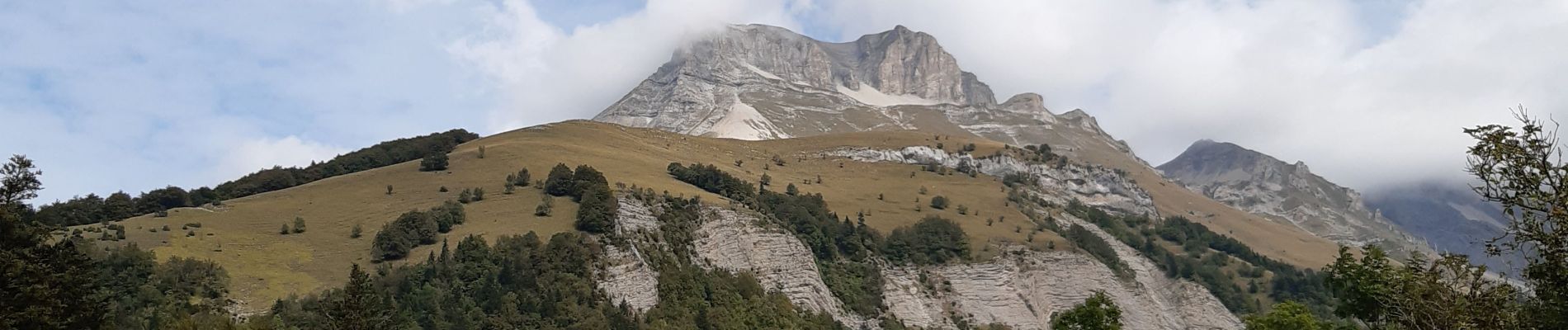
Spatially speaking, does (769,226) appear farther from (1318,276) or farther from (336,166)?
(1318,276)

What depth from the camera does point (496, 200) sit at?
106 m

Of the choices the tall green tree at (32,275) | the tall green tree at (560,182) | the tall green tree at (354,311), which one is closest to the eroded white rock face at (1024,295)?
the tall green tree at (560,182)

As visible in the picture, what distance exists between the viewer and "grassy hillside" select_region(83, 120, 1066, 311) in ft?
268

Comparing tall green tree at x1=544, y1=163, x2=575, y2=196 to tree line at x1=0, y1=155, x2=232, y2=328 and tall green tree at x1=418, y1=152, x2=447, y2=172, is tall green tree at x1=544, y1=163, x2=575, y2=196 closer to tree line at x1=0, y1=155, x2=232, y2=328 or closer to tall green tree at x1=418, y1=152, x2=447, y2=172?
tall green tree at x1=418, y1=152, x2=447, y2=172

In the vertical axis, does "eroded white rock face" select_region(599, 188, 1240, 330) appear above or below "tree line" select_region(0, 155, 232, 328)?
below

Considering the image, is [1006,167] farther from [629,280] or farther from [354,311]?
[354,311]

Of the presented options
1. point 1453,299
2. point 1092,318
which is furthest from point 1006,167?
point 1453,299

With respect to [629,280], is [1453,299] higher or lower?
higher

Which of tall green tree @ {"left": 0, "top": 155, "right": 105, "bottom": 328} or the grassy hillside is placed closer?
tall green tree @ {"left": 0, "top": 155, "right": 105, "bottom": 328}

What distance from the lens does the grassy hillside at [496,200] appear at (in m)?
81.8

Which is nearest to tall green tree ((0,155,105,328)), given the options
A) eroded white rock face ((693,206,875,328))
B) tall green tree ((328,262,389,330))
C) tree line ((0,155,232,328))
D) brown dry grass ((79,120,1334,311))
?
tree line ((0,155,232,328))

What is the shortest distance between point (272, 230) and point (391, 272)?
51.6ft

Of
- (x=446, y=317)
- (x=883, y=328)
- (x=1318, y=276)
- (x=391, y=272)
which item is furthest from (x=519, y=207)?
(x=1318, y=276)

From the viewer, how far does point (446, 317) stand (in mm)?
75375
